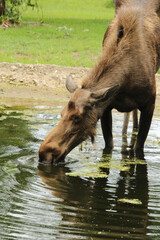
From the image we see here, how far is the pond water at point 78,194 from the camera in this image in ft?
13.5

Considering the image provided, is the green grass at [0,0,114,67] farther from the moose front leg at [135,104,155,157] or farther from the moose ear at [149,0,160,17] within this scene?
the moose front leg at [135,104,155,157]

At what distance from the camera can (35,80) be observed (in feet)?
46.1

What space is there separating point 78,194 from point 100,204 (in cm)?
39

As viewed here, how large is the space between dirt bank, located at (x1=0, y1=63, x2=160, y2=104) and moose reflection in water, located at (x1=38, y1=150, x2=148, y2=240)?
7.22 metres

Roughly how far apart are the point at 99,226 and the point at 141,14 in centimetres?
403

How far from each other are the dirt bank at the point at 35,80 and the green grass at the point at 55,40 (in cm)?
140

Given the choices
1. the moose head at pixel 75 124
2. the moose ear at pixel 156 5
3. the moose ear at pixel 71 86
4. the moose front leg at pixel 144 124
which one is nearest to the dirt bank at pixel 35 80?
the moose ear at pixel 156 5

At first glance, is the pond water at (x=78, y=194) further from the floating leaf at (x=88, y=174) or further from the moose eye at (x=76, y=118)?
the moose eye at (x=76, y=118)

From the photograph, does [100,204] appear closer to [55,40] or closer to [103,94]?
[103,94]

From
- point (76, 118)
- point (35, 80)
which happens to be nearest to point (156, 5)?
point (76, 118)

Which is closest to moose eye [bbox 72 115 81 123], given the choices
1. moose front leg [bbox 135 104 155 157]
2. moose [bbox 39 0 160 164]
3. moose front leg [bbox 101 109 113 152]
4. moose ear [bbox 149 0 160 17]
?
moose [bbox 39 0 160 164]

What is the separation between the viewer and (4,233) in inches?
155

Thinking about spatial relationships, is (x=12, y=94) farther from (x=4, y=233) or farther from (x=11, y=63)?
(x=4, y=233)

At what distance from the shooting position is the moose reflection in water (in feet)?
13.6
